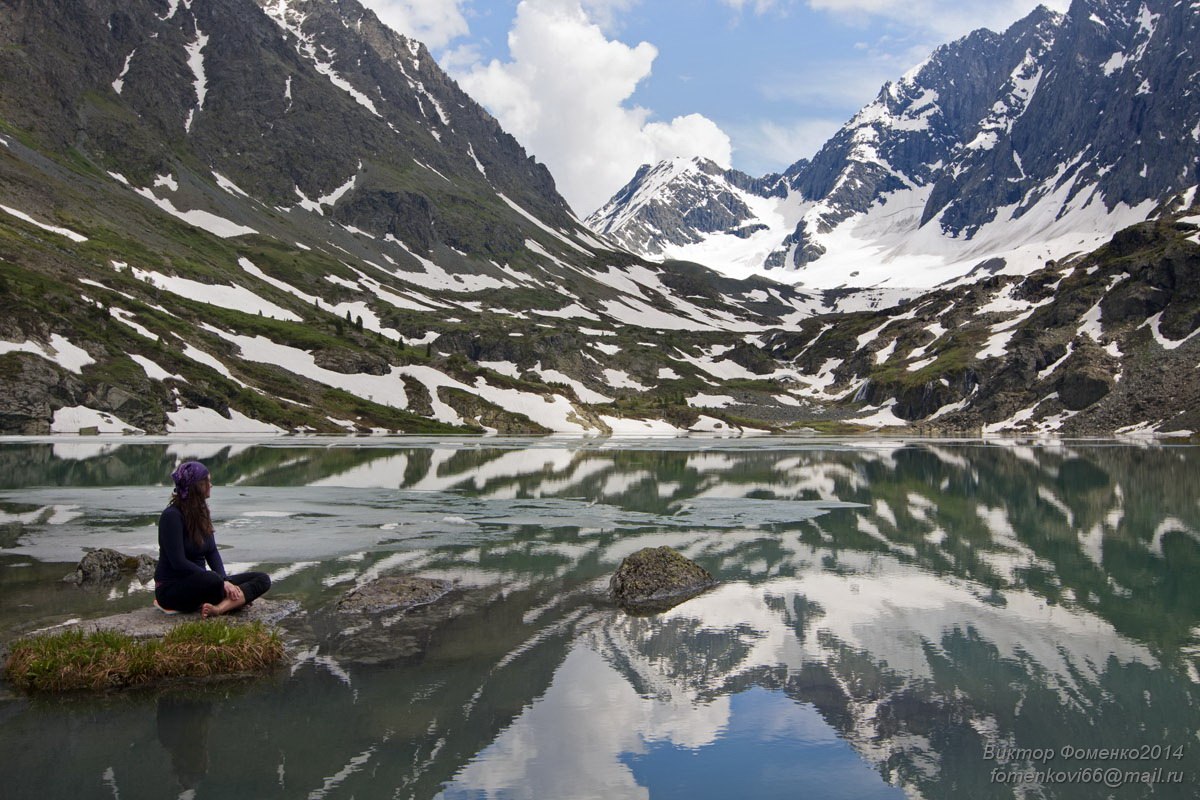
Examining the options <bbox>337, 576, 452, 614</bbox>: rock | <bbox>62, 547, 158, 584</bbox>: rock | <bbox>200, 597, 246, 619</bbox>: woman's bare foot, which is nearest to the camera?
<bbox>200, 597, 246, 619</bbox>: woman's bare foot

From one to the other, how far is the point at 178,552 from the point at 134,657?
2325 millimetres

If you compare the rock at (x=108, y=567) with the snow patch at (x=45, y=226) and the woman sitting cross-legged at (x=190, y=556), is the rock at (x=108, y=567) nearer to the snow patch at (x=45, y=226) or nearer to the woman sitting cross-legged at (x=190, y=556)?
the woman sitting cross-legged at (x=190, y=556)

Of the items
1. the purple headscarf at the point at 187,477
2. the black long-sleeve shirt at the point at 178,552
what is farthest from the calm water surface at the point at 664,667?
the purple headscarf at the point at 187,477

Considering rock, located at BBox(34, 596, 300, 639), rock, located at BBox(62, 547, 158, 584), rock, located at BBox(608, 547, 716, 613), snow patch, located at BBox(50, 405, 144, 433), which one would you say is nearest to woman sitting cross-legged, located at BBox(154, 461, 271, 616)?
rock, located at BBox(34, 596, 300, 639)

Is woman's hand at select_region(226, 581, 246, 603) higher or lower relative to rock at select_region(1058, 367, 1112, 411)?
lower

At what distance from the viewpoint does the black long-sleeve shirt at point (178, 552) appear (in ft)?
53.2

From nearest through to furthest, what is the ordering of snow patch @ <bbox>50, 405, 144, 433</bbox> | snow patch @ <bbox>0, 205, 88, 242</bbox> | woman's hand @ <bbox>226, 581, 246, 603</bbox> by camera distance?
woman's hand @ <bbox>226, 581, 246, 603</bbox>, snow patch @ <bbox>50, 405, 144, 433</bbox>, snow patch @ <bbox>0, 205, 88, 242</bbox>

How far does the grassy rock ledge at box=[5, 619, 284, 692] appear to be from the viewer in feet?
46.5

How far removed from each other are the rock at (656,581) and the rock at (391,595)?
4587 mm

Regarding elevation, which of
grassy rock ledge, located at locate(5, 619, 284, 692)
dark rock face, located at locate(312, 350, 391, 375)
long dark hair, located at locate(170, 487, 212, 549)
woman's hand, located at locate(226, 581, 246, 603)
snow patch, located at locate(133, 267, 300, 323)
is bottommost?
grassy rock ledge, located at locate(5, 619, 284, 692)

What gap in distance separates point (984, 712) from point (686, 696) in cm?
478

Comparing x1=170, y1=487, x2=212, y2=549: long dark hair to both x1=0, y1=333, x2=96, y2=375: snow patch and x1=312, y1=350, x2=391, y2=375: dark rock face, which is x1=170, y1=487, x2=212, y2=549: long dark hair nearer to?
x1=0, y1=333, x2=96, y2=375: snow patch

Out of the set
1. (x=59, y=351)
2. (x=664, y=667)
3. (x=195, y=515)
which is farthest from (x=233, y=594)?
(x=59, y=351)

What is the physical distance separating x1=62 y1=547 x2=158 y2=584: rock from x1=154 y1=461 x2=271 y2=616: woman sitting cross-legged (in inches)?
244
